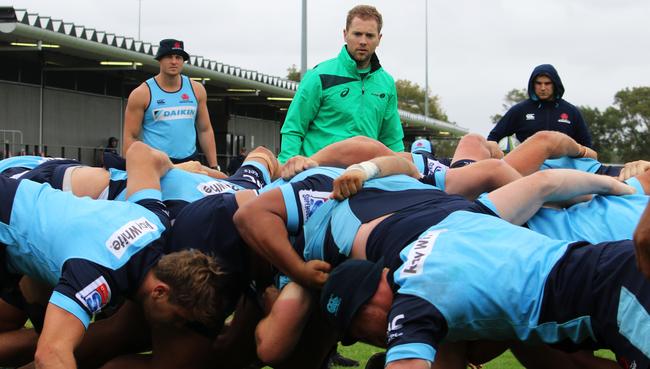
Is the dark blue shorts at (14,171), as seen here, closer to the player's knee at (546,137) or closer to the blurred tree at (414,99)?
the player's knee at (546,137)

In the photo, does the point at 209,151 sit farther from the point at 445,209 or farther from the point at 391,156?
the point at 445,209

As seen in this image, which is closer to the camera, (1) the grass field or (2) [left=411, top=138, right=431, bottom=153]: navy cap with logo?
(1) the grass field

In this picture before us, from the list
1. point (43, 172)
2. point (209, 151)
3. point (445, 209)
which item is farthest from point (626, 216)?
point (209, 151)

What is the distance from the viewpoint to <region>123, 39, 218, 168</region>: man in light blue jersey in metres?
7.56

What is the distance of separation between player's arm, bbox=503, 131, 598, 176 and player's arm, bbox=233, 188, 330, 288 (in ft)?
5.40

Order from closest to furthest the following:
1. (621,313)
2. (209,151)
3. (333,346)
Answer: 1. (621,313)
2. (333,346)
3. (209,151)

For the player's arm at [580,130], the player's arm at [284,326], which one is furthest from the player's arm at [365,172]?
the player's arm at [580,130]

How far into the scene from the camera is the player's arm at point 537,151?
510cm

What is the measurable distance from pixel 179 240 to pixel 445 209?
50.6 inches

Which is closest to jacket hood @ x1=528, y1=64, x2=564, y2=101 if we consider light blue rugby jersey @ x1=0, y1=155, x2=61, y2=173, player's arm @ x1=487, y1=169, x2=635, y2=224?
player's arm @ x1=487, y1=169, x2=635, y2=224

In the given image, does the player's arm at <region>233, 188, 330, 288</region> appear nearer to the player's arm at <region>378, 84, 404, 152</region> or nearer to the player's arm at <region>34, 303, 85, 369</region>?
the player's arm at <region>34, 303, 85, 369</region>

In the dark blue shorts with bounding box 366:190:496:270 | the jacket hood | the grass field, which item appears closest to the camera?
the dark blue shorts with bounding box 366:190:496:270

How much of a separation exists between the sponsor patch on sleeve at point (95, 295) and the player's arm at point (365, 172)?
1032 millimetres

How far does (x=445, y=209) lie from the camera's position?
3.79 metres
